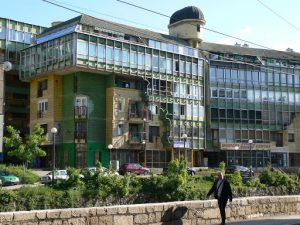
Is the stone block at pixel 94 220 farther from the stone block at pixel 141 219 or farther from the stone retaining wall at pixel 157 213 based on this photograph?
the stone block at pixel 141 219

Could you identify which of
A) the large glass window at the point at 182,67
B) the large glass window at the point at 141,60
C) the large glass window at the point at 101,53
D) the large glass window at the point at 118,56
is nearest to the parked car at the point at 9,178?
the large glass window at the point at 101,53

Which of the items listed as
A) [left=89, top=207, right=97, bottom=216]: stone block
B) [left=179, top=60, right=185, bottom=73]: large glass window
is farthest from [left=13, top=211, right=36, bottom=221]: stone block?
[left=179, top=60, right=185, bottom=73]: large glass window

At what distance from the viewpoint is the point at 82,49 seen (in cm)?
5622

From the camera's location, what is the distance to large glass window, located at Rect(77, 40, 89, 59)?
2200 inches

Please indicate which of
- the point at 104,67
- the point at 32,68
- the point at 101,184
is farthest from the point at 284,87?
the point at 101,184

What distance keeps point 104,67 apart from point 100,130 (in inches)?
281

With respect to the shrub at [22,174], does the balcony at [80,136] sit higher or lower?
higher

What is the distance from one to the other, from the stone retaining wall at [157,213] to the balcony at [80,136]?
41.0 metres

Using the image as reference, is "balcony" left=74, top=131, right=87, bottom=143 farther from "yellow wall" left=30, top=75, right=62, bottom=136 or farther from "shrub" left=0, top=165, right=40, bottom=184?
"shrub" left=0, top=165, right=40, bottom=184

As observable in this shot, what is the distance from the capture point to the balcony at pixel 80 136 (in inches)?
2261

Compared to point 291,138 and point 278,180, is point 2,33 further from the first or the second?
point 278,180

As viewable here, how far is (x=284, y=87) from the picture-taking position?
76.1 meters

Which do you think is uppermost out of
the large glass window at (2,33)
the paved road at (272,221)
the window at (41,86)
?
the large glass window at (2,33)

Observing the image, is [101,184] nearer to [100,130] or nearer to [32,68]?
[100,130]
